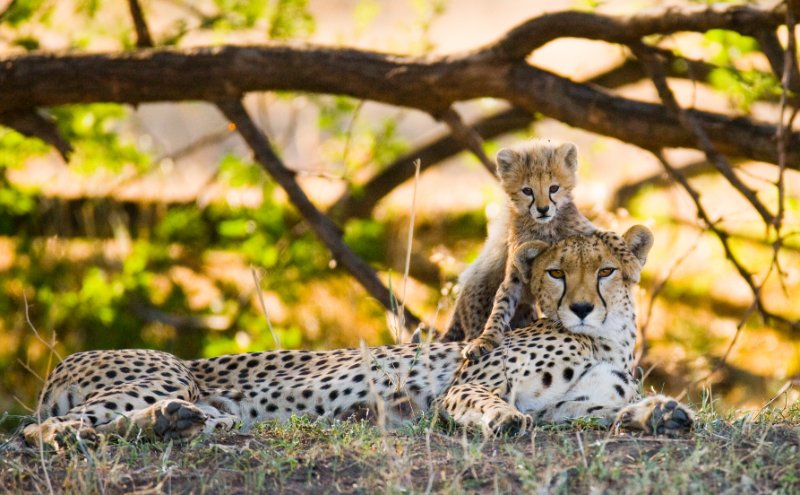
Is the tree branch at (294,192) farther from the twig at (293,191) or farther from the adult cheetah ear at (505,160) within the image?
the adult cheetah ear at (505,160)

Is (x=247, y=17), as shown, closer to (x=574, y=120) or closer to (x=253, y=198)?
(x=253, y=198)

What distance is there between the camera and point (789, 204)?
30.0 feet

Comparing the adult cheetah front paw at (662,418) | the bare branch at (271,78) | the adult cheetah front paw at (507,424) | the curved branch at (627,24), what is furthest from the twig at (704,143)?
the adult cheetah front paw at (507,424)

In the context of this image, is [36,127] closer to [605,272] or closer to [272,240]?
[272,240]

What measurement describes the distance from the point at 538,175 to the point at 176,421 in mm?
2364

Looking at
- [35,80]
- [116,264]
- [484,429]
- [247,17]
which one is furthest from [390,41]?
[484,429]

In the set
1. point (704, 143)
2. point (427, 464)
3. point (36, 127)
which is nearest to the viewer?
point (427, 464)

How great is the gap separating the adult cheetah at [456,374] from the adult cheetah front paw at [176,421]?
0.20m

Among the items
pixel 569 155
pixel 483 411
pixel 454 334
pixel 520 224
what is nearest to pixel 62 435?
pixel 483 411

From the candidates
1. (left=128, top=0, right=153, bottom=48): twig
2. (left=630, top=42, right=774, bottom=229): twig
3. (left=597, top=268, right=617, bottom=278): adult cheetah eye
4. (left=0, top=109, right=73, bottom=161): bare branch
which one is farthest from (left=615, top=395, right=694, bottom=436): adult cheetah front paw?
(left=128, top=0, right=153, bottom=48): twig

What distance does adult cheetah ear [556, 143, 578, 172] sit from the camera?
5.96m

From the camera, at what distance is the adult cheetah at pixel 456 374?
4.77m

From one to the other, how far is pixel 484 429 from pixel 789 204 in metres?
5.58

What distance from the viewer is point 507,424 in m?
4.36
